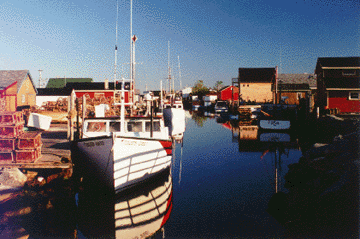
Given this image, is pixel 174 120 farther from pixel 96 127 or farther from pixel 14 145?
pixel 14 145

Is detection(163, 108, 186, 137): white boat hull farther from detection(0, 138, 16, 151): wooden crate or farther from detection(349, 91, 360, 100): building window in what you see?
detection(349, 91, 360, 100): building window

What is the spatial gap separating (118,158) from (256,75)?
203ft

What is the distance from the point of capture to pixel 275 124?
31.5 metres

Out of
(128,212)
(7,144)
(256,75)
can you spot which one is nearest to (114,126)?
(7,144)

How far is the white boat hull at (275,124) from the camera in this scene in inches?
1226

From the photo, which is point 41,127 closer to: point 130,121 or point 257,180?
point 130,121

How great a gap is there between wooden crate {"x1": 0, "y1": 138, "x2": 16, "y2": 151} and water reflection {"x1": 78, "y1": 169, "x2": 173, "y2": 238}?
139 inches

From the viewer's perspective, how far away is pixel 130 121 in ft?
51.2

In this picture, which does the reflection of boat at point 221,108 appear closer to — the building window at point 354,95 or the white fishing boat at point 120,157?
the building window at point 354,95

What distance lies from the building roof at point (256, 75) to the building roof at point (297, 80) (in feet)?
7.89

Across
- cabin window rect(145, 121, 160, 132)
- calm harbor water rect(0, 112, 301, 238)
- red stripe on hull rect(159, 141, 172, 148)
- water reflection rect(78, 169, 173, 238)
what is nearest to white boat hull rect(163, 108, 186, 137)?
calm harbor water rect(0, 112, 301, 238)

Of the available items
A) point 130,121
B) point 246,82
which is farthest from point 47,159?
point 246,82

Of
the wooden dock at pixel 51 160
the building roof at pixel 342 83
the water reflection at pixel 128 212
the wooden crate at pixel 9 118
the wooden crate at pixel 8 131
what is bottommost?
the water reflection at pixel 128 212

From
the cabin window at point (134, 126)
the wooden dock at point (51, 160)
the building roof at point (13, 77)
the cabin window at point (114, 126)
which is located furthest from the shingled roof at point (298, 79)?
the wooden dock at point (51, 160)
